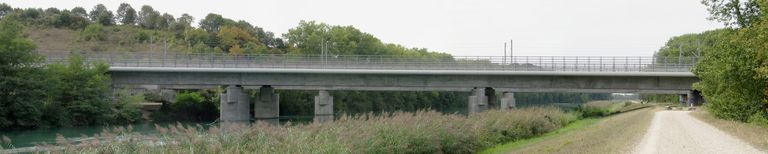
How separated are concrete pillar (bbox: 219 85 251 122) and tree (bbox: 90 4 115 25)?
7824 cm

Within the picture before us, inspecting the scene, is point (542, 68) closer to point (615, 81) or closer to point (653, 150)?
point (615, 81)

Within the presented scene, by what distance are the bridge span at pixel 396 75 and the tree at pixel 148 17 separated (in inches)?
3197

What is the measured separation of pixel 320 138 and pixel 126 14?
144206mm

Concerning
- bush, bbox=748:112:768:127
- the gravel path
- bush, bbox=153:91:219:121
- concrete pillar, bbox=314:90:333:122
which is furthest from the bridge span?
the gravel path

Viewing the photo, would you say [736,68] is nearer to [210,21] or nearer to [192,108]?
[192,108]

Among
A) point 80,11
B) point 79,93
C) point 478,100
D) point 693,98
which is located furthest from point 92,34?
point 693,98

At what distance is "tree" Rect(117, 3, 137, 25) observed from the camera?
155250 millimetres

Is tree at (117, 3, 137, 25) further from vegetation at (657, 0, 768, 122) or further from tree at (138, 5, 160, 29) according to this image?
vegetation at (657, 0, 768, 122)

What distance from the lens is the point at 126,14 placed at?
155m

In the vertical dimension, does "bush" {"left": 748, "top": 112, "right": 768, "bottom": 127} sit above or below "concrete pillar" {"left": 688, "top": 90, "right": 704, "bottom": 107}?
above

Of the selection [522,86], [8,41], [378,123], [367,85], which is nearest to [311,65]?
[367,85]

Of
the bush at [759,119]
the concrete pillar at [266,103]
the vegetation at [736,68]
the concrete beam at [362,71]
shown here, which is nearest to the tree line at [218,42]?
the concrete beam at [362,71]

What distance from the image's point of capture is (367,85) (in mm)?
69688

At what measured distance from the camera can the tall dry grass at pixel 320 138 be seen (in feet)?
51.3
